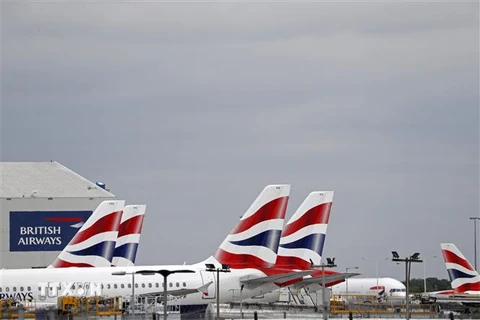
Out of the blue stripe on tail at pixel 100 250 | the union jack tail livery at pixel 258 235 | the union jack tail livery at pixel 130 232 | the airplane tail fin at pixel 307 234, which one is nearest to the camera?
the union jack tail livery at pixel 258 235

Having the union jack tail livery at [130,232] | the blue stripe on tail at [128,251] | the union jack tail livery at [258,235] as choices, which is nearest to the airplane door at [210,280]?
the union jack tail livery at [258,235]

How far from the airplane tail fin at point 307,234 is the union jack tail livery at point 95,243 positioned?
44.8 ft

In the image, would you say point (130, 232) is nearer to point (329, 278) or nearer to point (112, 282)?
point (112, 282)

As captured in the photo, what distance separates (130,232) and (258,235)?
22112 mm

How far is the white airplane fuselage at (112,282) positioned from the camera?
87.8 meters

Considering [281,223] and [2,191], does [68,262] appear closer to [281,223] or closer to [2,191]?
[281,223]

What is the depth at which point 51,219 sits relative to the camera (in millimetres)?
143000

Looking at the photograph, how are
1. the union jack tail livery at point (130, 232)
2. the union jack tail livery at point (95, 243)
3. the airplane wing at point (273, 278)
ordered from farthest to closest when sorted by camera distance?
the union jack tail livery at point (130, 232) < the union jack tail livery at point (95, 243) < the airplane wing at point (273, 278)

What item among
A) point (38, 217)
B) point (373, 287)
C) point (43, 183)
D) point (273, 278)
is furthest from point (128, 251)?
point (373, 287)

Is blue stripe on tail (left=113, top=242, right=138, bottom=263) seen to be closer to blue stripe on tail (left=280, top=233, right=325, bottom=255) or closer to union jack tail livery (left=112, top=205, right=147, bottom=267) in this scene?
union jack tail livery (left=112, top=205, right=147, bottom=267)

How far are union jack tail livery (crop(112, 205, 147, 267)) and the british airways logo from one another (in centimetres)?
2996

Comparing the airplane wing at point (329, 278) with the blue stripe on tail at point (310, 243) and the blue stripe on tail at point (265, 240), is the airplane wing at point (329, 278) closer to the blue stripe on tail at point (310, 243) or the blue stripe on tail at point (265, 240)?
the blue stripe on tail at point (265, 240)

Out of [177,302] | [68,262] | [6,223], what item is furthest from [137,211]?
[6,223]

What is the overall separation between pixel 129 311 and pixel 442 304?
37271 mm
